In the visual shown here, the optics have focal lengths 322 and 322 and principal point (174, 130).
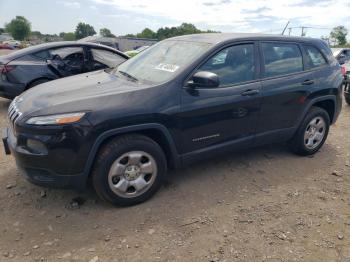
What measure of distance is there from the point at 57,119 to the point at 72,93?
0.46 m

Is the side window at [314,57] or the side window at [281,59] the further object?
the side window at [314,57]

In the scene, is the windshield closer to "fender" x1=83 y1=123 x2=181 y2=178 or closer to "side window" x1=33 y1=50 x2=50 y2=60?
"fender" x1=83 y1=123 x2=181 y2=178

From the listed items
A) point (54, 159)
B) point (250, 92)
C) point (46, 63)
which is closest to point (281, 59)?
point (250, 92)

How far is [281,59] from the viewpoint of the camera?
4.17 m

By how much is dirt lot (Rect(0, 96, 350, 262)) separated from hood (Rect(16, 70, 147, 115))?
3.37ft

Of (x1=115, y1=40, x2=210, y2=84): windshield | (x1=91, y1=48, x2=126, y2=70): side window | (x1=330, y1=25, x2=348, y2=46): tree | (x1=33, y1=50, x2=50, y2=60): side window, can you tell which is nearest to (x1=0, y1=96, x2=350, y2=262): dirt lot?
(x1=115, y1=40, x2=210, y2=84): windshield

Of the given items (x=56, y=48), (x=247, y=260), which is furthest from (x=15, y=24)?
(x=247, y=260)

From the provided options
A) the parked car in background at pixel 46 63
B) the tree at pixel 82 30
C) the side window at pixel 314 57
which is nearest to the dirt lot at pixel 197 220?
the side window at pixel 314 57

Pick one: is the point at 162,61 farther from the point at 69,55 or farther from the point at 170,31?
the point at 170,31

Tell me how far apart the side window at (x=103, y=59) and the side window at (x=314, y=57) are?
4039 millimetres

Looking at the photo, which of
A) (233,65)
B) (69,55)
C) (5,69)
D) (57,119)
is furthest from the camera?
(69,55)

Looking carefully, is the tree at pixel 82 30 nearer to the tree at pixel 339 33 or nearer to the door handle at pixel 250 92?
the tree at pixel 339 33

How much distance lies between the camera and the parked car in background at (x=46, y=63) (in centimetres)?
641

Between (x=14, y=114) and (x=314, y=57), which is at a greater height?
(x=314, y=57)
